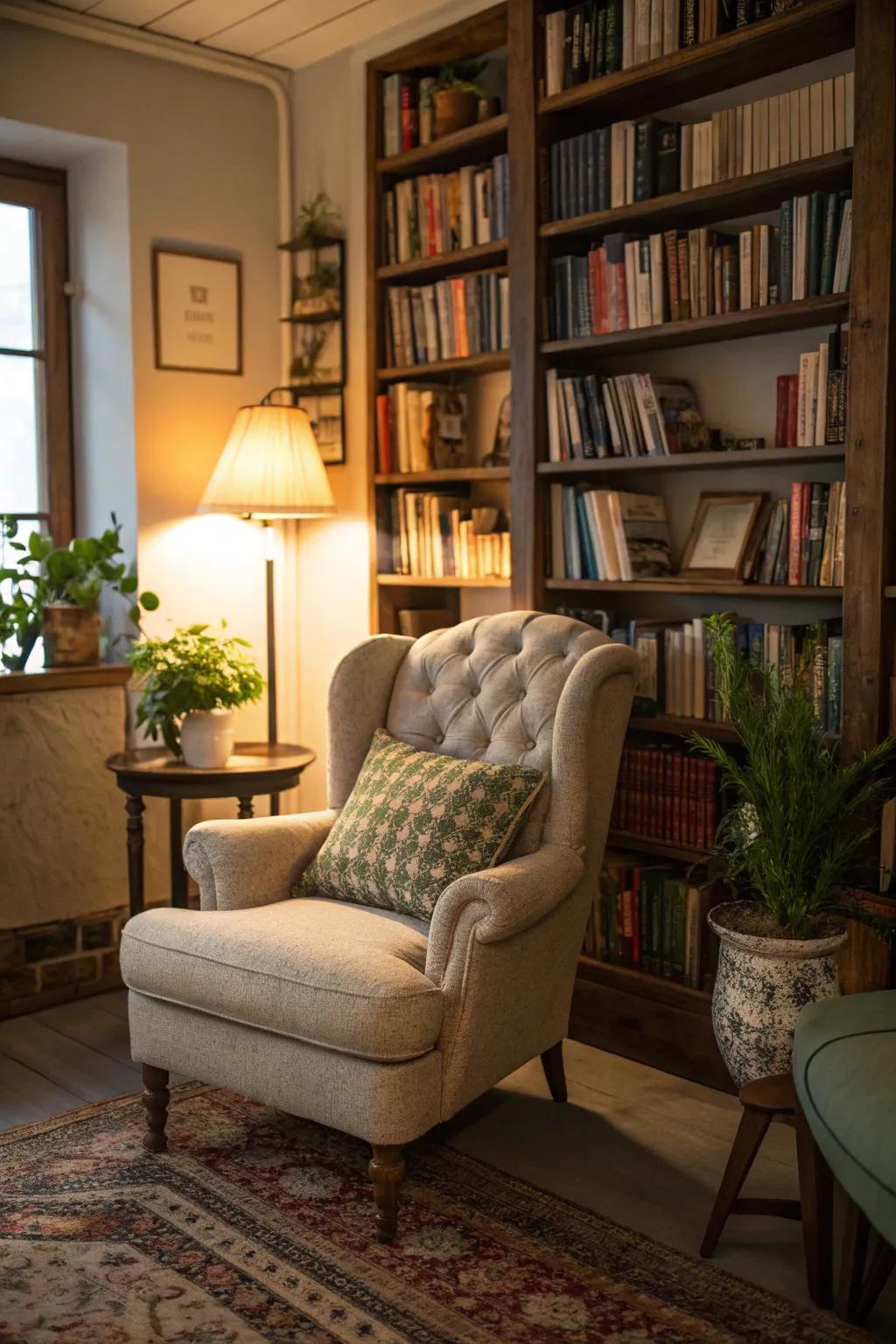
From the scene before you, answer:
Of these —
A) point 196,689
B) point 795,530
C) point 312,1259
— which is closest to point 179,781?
point 196,689

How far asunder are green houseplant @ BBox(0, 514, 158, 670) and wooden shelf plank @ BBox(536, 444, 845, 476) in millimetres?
1232

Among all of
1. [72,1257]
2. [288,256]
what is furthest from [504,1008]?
[288,256]

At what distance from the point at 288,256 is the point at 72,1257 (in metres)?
2.95

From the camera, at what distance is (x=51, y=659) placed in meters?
3.78

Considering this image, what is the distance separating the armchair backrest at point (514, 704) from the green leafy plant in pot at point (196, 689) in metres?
0.43

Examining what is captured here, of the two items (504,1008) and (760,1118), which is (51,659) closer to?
(504,1008)

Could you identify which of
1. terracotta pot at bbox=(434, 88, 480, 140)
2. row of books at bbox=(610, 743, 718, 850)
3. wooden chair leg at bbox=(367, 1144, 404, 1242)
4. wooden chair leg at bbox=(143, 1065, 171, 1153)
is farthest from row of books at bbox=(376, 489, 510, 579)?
wooden chair leg at bbox=(367, 1144, 404, 1242)

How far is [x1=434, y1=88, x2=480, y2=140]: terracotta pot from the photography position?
3.62 meters

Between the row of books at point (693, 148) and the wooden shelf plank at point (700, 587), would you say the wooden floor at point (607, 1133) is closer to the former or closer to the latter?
the wooden shelf plank at point (700, 587)

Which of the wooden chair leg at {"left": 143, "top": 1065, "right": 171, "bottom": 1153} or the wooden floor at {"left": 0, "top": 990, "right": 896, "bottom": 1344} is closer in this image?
the wooden floor at {"left": 0, "top": 990, "right": 896, "bottom": 1344}

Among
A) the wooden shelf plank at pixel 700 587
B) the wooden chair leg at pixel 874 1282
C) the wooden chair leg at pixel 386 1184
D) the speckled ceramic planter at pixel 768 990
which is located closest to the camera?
the wooden chair leg at pixel 874 1282

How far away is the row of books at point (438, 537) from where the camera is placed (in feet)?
12.0

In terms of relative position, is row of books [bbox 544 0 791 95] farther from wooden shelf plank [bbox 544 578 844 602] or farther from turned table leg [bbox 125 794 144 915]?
turned table leg [bbox 125 794 144 915]

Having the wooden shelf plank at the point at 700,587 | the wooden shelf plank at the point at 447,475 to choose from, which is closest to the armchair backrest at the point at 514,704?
the wooden shelf plank at the point at 700,587
